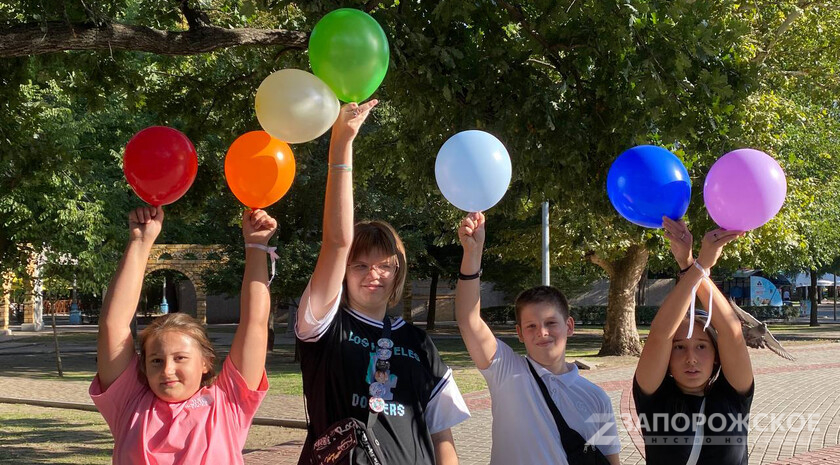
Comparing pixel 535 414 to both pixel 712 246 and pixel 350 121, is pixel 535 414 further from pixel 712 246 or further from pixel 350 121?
pixel 350 121

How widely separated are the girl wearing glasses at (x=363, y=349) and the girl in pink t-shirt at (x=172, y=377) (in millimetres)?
231

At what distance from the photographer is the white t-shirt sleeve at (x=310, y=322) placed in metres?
2.69

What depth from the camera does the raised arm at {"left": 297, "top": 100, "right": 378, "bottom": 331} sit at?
2688 millimetres

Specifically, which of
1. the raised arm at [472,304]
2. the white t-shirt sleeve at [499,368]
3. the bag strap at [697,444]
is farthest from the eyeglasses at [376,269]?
the bag strap at [697,444]

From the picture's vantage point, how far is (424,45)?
19.4ft

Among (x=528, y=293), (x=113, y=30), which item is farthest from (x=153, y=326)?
(x=113, y=30)

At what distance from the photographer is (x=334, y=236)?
270cm

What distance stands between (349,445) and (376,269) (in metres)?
0.66

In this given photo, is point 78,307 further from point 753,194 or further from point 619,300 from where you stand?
point 753,194

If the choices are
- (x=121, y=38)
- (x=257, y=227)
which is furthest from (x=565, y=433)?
(x=121, y=38)

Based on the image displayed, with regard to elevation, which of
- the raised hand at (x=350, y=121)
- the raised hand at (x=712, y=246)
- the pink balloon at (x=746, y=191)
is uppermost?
the raised hand at (x=350, y=121)

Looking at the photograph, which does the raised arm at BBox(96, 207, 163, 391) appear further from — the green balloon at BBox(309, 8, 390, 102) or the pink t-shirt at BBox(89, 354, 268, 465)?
the green balloon at BBox(309, 8, 390, 102)

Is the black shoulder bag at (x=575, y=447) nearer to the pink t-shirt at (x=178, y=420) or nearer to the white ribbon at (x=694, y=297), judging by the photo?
the white ribbon at (x=694, y=297)

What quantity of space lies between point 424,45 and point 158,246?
72.9 ft
